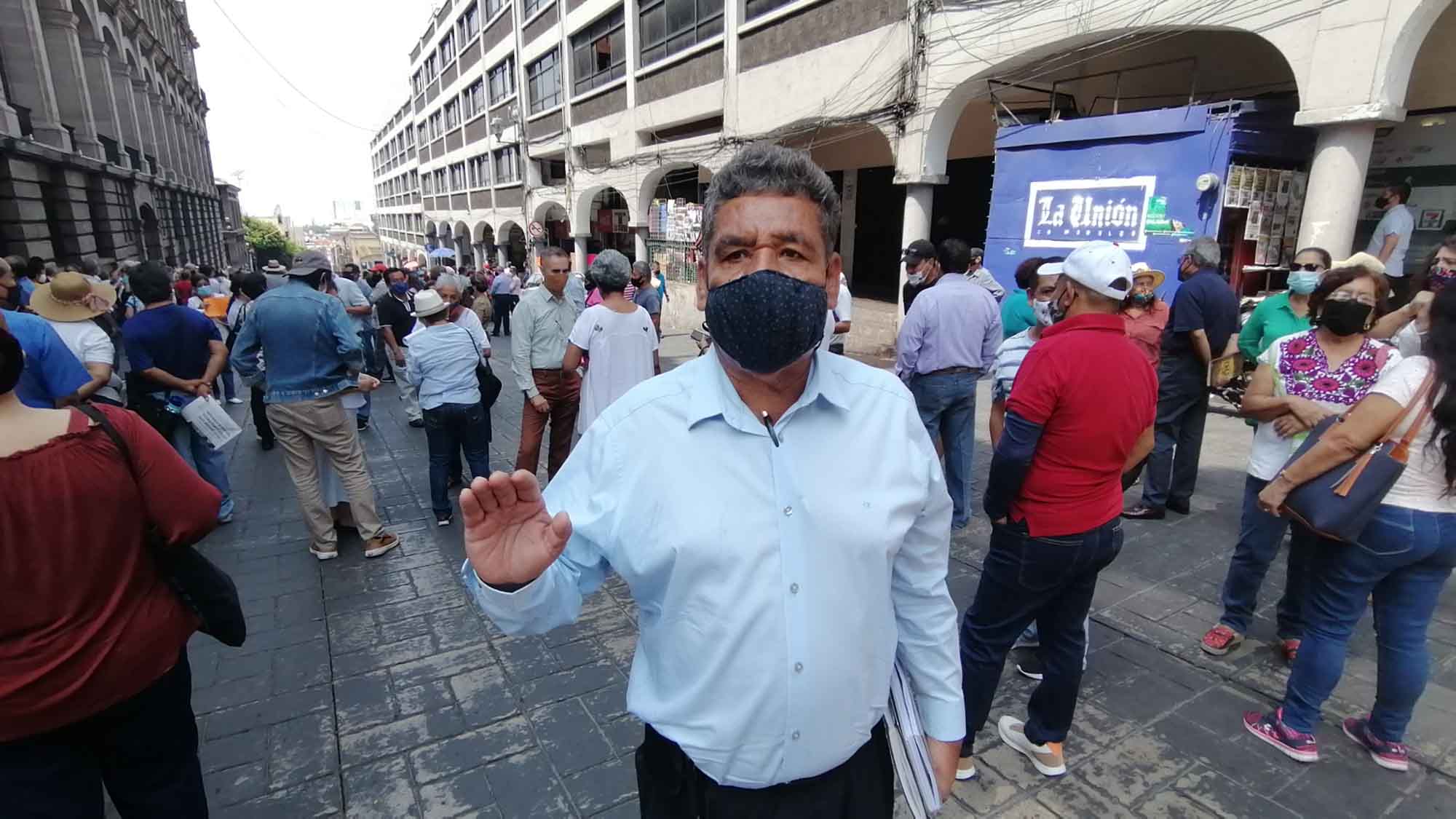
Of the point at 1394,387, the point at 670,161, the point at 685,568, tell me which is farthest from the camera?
the point at 670,161

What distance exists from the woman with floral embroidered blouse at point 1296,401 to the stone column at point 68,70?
23.1m

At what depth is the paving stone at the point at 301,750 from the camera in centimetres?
267

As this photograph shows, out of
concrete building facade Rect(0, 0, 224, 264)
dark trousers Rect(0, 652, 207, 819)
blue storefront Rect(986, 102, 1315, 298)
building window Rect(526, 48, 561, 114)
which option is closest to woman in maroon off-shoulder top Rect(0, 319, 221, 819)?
dark trousers Rect(0, 652, 207, 819)

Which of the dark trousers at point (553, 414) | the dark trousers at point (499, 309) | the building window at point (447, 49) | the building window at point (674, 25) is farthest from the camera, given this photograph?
the building window at point (447, 49)

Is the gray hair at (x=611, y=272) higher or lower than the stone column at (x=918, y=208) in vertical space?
lower

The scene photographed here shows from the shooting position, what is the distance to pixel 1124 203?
850 centimetres

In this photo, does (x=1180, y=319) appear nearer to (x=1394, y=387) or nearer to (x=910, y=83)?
(x=1394, y=387)

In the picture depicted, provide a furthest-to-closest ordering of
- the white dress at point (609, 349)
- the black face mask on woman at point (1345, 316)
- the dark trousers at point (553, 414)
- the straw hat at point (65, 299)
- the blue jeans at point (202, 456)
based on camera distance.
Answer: the dark trousers at point (553, 414) → the blue jeans at point (202, 456) → the white dress at point (609, 349) → the straw hat at point (65, 299) → the black face mask on woman at point (1345, 316)

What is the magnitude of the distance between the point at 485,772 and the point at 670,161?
55.5 ft

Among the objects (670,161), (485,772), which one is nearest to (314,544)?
(485,772)

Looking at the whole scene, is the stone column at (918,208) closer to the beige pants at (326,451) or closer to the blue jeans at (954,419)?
the blue jeans at (954,419)

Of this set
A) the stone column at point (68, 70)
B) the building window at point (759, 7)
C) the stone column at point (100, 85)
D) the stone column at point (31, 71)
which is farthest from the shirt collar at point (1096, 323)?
the stone column at point (100, 85)

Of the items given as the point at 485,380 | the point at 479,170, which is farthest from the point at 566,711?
the point at 479,170

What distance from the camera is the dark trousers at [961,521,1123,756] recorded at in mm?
2412
